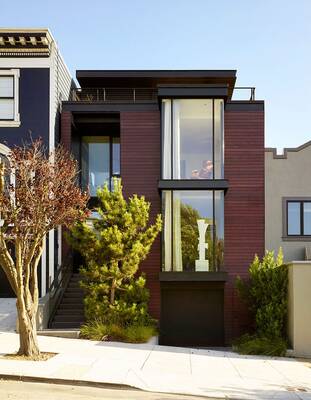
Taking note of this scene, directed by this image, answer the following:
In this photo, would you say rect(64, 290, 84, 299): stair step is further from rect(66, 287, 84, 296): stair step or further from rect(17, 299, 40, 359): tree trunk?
rect(17, 299, 40, 359): tree trunk

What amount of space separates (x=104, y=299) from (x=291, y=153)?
10873 mm

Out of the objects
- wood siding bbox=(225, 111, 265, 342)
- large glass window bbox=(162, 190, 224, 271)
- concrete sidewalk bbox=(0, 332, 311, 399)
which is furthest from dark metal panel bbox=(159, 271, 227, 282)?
concrete sidewalk bbox=(0, 332, 311, 399)

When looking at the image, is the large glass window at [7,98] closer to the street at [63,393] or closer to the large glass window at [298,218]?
the large glass window at [298,218]

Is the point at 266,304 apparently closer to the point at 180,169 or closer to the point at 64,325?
the point at 180,169

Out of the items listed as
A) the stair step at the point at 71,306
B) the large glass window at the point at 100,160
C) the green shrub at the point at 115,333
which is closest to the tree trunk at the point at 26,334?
the green shrub at the point at 115,333

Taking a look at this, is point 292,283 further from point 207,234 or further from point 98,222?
point 98,222

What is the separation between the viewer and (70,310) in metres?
21.4

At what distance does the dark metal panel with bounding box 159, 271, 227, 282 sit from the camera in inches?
827

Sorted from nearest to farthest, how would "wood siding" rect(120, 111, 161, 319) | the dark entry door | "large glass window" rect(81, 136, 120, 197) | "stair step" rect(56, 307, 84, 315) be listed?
1. "stair step" rect(56, 307, 84, 315)
2. the dark entry door
3. "wood siding" rect(120, 111, 161, 319)
4. "large glass window" rect(81, 136, 120, 197)

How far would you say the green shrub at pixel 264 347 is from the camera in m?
18.6

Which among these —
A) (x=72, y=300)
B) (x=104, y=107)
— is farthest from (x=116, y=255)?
(x=104, y=107)

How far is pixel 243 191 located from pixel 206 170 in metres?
1.89

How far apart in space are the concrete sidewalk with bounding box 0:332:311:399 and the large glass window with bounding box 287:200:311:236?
854 cm

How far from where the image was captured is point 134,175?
22.6m
